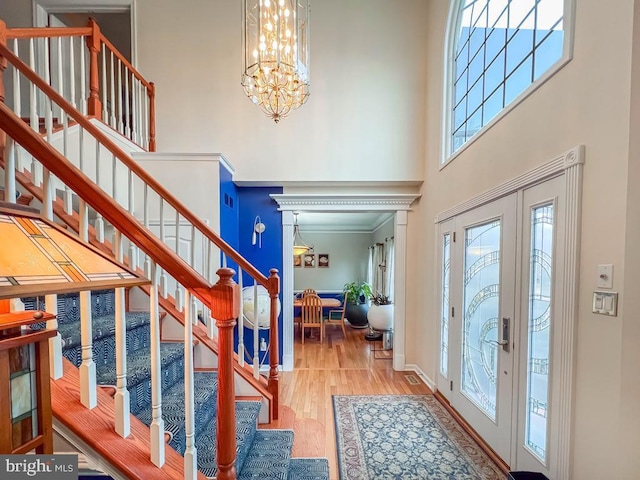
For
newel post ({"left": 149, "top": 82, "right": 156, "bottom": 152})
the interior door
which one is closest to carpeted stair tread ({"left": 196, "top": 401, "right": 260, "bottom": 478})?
the interior door

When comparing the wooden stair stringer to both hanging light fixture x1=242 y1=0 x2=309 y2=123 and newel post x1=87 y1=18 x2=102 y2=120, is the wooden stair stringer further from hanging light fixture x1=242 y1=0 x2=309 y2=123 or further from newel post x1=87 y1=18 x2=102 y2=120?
newel post x1=87 y1=18 x2=102 y2=120

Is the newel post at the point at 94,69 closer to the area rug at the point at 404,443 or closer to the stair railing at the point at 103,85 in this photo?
the stair railing at the point at 103,85

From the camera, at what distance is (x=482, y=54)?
8.59ft

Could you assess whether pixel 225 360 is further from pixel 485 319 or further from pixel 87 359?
pixel 485 319

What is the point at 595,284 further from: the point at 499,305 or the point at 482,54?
the point at 482,54

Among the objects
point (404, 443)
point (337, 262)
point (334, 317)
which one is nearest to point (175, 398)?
point (404, 443)

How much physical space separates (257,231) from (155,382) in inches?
114

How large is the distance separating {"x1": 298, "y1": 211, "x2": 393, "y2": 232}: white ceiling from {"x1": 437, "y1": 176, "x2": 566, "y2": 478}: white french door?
3929mm

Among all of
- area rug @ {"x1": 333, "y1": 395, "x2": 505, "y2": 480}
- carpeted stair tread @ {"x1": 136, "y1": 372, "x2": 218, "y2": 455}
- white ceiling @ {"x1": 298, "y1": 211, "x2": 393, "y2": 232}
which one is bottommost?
area rug @ {"x1": 333, "y1": 395, "x2": 505, "y2": 480}

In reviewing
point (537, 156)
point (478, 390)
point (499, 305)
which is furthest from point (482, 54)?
point (478, 390)

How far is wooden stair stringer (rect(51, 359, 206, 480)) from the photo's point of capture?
1.07 meters

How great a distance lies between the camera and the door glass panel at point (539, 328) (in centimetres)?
172

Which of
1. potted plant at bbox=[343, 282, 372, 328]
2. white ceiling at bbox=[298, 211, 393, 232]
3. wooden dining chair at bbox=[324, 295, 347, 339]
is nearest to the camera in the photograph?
potted plant at bbox=[343, 282, 372, 328]

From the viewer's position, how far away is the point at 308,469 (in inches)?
80.1
